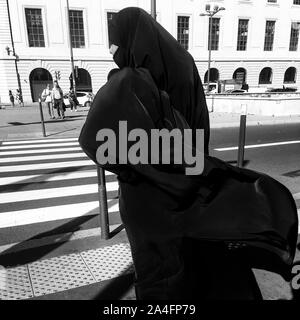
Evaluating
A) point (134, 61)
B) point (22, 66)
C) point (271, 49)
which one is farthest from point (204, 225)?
point (271, 49)

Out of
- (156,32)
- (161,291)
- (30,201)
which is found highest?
(156,32)

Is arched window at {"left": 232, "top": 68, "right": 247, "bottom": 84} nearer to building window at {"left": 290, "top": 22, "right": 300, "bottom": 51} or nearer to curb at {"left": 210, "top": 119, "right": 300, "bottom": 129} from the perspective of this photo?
building window at {"left": 290, "top": 22, "right": 300, "bottom": 51}

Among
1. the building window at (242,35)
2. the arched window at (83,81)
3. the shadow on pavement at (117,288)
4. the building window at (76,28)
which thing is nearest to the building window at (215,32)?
the building window at (242,35)

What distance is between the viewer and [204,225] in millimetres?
1165

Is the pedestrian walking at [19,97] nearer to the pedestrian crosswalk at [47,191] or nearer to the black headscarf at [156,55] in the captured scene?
the pedestrian crosswalk at [47,191]

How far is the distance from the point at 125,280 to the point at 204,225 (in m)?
1.97

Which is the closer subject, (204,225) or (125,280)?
(204,225)

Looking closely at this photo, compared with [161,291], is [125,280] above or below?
below

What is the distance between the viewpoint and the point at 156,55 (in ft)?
4.05

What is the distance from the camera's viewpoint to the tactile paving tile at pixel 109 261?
301 centimetres

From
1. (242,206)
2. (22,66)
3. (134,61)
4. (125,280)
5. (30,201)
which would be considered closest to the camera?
(242,206)

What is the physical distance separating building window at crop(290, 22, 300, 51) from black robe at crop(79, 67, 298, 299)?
50242 millimetres
